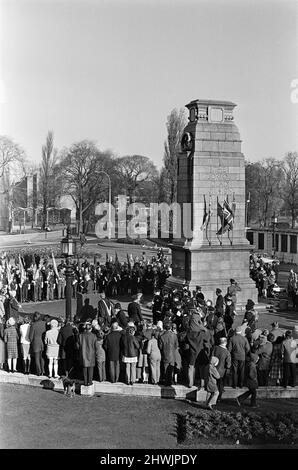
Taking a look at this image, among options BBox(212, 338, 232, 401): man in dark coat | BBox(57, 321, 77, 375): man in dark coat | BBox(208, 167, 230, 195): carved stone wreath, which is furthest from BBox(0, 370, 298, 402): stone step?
BBox(208, 167, 230, 195): carved stone wreath

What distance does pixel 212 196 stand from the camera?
24.9 meters

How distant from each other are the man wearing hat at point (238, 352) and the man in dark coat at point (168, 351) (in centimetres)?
132

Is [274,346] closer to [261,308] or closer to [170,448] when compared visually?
[170,448]

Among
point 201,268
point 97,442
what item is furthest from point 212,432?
point 201,268

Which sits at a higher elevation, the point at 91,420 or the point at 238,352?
the point at 238,352

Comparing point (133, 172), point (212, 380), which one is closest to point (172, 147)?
point (133, 172)

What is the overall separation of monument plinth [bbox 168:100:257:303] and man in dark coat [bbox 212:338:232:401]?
11.6m

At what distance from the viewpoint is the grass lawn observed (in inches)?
426

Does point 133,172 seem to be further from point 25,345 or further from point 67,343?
point 67,343

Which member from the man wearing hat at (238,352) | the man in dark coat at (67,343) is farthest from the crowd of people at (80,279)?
the man wearing hat at (238,352)

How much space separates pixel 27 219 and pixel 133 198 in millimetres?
18470

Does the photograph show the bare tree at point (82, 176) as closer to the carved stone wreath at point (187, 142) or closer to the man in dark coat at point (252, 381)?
the carved stone wreath at point (187, 142)

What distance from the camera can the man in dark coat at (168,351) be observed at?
14.0m

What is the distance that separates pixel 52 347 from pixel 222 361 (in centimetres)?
413
